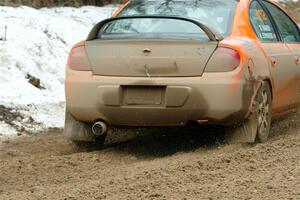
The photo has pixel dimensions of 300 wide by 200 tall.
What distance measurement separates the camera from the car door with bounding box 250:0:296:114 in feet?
23.5

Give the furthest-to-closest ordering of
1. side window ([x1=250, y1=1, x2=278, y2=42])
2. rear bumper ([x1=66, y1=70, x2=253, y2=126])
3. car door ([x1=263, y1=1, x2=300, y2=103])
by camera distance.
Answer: car door ([x1=263, y1=1, x2=300, y2=103]) → side window ([x1=250, y1=1, x2=278, y2=42]) → rear bumper ([x1=66, y1=70, x2=253, y2=126])

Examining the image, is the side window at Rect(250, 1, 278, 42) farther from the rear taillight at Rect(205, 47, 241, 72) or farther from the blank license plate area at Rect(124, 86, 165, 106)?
the blank license plate area at Rect(124, 86, 165, 106)

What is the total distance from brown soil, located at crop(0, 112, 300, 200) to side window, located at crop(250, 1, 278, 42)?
102cm

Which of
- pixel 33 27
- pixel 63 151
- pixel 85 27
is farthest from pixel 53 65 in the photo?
pixel 63 151

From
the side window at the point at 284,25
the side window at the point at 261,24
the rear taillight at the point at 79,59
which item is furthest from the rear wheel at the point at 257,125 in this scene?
the rear taillight at the point at 79,59

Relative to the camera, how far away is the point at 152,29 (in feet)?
22.5

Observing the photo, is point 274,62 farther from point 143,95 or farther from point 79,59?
point 79,59

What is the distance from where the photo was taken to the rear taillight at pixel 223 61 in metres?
6.26

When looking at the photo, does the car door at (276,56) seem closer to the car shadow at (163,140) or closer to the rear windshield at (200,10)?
the rear windshield at (200,10)

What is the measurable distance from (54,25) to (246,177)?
8.55 meters

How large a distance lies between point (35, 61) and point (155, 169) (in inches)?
230

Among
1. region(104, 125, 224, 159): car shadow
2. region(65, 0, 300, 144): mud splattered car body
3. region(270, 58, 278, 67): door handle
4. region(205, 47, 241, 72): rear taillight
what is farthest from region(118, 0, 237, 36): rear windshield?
region(104, 125, 224, 159): car shadow

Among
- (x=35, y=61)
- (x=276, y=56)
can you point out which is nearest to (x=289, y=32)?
(x=276, y=56)

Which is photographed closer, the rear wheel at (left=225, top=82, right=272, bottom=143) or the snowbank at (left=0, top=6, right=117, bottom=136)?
the rear wheel at (left=225, top=82, right=272, bottom=143)
